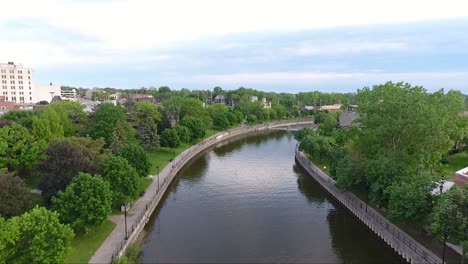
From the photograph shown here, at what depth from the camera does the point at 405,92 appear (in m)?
44.2

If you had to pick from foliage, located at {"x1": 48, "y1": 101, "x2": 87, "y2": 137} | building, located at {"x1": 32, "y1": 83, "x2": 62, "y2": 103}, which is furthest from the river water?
building, located at {"x1": 32, "y1": 83, "x2": 62, "y2": 103}

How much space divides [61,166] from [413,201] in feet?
104

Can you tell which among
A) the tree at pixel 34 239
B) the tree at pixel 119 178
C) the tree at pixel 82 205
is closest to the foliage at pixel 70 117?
the tree at pixel 119 178

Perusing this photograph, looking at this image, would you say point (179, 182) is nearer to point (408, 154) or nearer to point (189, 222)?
point (189, 222)

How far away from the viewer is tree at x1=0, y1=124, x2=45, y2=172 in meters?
40.8

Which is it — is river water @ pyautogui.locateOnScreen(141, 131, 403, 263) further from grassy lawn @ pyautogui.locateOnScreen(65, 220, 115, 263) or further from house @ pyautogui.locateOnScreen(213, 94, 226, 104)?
house @ pyautogui.locateOnScreen(213, 94, 226, 104)

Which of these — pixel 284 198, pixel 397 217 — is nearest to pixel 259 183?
pixel 284 198

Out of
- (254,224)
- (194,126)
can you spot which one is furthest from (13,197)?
(194,126)

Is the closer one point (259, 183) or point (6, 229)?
point (6, 229)

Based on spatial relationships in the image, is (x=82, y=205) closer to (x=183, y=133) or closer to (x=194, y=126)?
(x=183, y=133)

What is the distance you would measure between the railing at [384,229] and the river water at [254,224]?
79 centimetres

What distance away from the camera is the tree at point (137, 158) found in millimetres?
46906

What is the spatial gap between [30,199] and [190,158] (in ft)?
136

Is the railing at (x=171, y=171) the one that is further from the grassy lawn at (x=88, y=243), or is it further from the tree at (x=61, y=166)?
the tree at (x=61, y=166)
